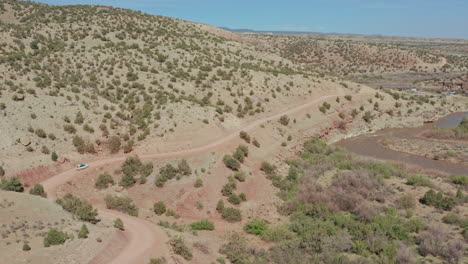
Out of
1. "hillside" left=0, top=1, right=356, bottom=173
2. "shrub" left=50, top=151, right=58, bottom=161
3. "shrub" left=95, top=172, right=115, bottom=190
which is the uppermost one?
"hillside" left=0, top=1, right=356, bottom=173

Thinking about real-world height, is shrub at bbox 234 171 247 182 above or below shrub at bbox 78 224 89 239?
below

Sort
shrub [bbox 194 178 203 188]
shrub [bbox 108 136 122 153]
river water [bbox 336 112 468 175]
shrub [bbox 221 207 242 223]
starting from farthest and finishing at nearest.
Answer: river water [bbox 336 112 468 175], shrub [bbox 108 136 122 153], shrub [bbox 194 178 203 188], shrub [bbox 221 207 242 223]

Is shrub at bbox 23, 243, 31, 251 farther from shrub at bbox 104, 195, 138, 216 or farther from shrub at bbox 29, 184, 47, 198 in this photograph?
shrub at bbox 29, 184, 47, 198

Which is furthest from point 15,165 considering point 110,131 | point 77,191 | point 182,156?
point 182,156

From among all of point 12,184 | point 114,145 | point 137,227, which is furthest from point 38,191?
point 137,227

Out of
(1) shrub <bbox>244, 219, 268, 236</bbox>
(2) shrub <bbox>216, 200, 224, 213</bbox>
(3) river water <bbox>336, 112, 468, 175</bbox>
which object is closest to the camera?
(1) shrub <bbox>244, 219, 268, 236</bbox>

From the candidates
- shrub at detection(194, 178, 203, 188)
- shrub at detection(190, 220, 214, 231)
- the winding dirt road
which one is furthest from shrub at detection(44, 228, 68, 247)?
shrub at detection(194, 178, 203, 188)

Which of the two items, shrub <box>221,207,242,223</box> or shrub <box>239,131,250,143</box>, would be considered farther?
shrub <box>239,131,250,143</box>
